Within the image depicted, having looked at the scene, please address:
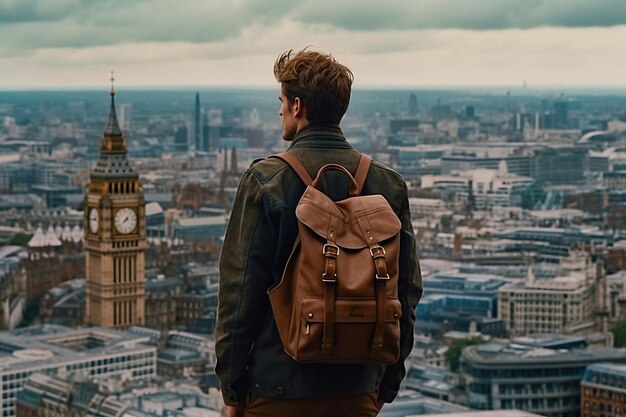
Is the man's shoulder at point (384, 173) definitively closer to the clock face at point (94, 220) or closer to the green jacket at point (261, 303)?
the green jacket at point (261, 303)

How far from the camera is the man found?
341 cm

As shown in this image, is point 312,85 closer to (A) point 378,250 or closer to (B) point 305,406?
(A) point 378,250

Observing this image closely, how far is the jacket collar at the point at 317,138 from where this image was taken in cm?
356

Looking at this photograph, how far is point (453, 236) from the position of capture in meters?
50.6

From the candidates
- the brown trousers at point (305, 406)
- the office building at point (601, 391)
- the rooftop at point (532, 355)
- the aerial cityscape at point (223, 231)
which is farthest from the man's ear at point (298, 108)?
the rooftop at point (532, 355)

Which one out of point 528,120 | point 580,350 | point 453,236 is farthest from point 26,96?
point 580,350

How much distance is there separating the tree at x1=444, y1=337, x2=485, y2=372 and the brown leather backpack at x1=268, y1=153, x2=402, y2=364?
1007 inches

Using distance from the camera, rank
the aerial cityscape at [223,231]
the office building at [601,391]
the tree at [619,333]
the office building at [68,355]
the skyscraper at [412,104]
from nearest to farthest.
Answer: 1. the office building at [601,391]
2. the aerial cityscape at [223,231]
3. the office building at [68,355]
4. the tree at [619,333]
5. the skyscraper at [412,104]

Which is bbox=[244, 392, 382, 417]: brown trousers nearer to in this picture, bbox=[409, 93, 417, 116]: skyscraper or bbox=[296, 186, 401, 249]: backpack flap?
bbox=[296, 186, 401, 249]: backpack flap

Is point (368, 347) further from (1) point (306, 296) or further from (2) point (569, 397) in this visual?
(2) point (569, 397)

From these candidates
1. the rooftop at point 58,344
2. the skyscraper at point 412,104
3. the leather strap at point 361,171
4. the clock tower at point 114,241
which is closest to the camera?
the leather strap at point 361,171

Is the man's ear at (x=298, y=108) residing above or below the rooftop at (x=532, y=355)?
above

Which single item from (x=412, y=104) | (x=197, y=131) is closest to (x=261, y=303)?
(x=197, y=131)

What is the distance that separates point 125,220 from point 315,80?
32806mm
